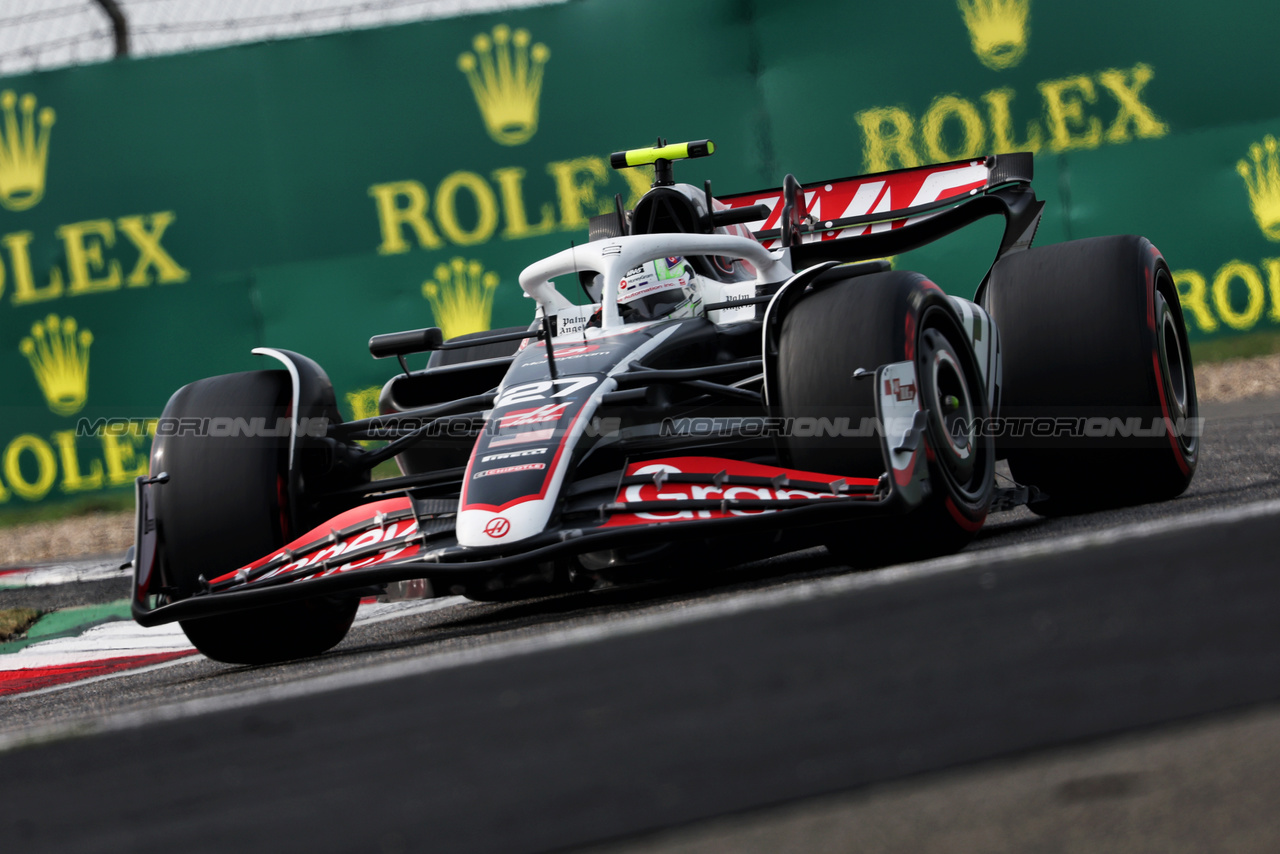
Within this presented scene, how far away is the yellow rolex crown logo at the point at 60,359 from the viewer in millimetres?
9062

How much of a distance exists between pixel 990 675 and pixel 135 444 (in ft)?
26.2

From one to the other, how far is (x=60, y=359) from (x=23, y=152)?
4.57ft

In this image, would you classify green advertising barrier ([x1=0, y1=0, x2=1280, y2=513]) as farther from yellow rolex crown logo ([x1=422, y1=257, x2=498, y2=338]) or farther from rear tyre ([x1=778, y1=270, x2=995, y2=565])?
rear tyre ([x1=778, y1=270, x2=995, y2=565])

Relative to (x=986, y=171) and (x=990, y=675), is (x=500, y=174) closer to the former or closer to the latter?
(x=986, y=171)

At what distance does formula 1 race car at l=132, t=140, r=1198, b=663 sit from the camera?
3.74 m

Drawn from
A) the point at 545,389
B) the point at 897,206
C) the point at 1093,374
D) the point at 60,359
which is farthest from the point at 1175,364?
the point at 60,359

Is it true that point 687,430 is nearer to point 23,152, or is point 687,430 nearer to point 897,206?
point 897,206

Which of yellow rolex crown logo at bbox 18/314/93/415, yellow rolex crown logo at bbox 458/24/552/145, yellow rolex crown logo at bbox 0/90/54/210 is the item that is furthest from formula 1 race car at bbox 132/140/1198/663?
yellow rolex crown logo at bbox 0/90/54/210

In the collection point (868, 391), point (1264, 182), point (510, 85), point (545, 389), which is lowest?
point (868, 391)

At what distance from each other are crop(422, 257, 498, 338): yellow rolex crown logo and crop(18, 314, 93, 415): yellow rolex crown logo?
228cm

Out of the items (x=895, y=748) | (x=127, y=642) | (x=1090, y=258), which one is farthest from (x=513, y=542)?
(x=127, y=642)

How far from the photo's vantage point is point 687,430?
419cm

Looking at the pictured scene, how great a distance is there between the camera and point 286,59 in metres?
9.24

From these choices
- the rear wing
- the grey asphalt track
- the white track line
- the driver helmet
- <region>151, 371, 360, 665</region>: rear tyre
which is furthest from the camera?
the rear wing
